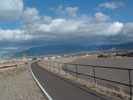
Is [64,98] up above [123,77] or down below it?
above

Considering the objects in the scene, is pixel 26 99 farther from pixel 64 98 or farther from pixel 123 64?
pixel 123 64

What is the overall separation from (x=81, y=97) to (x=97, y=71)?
2699 cm

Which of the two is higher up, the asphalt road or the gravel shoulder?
the asphalt road

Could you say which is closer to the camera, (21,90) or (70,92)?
(70,92)

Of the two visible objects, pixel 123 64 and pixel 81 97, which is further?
pixel 123 64

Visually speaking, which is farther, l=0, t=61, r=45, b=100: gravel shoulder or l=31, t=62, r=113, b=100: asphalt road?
l=0, t=61, r=45, b=100: gravel shoulder

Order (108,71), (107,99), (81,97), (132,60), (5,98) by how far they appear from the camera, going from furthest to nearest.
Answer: (132,60), (108,71), (5,98), (81,97), (107,99)

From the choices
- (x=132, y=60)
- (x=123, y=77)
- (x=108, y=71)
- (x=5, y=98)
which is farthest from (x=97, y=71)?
(x=5, y=98)

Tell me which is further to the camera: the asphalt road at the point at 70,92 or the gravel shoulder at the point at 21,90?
the gravel shoulder at the point at 21,90

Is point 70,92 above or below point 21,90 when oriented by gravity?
above

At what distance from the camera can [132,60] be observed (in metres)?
35.8

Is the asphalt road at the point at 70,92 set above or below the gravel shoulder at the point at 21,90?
above

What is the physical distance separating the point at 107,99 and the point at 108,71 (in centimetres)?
2472

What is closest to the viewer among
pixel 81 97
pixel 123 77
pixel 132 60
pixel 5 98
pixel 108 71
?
pixel 81 97
